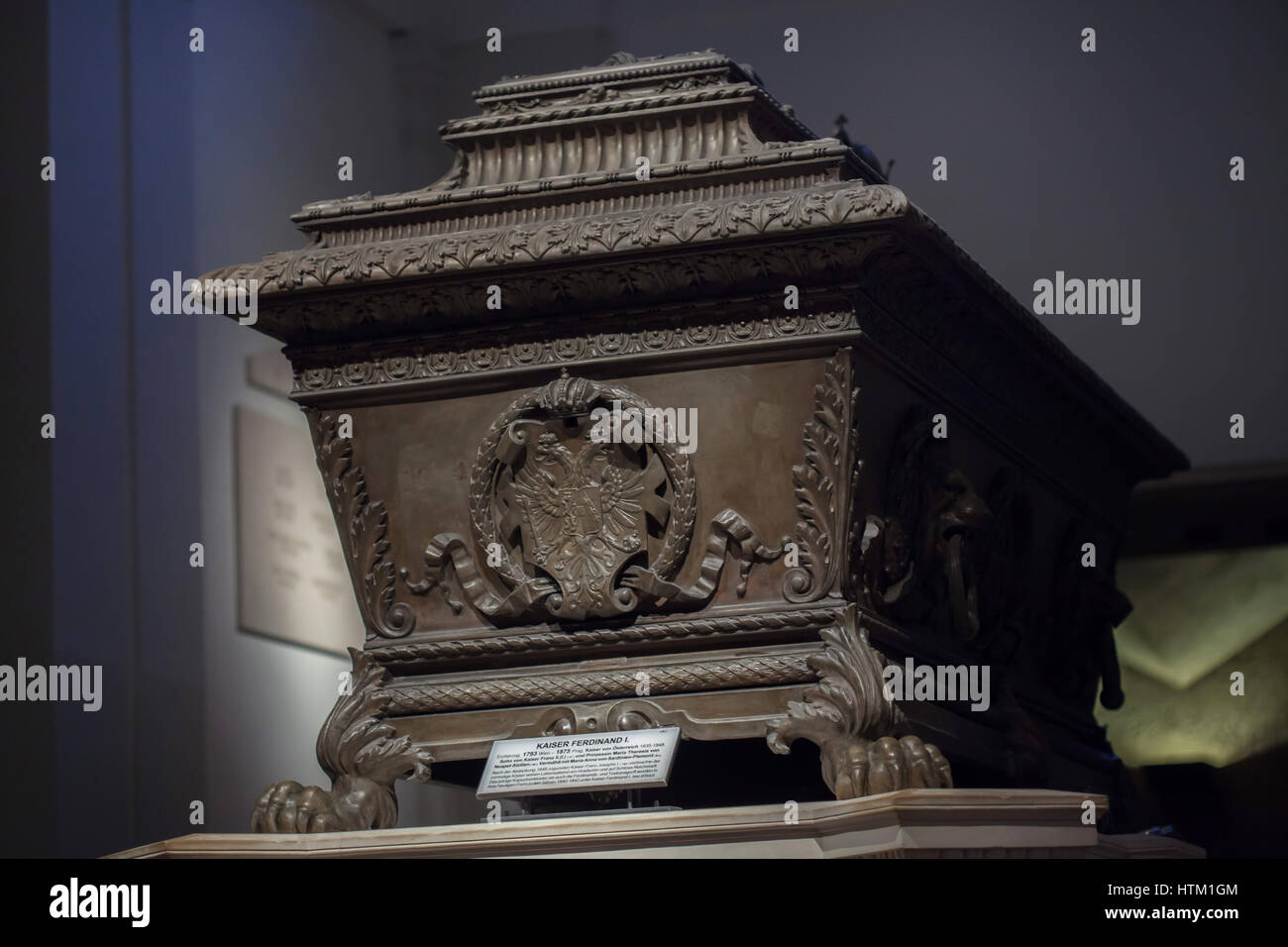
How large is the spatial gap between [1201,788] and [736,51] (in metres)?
2.58

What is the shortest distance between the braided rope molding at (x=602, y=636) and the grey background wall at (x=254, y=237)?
1.61 metres

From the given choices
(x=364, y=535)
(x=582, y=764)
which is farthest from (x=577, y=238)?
(x=582, y=764)

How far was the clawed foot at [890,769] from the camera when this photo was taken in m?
3.14

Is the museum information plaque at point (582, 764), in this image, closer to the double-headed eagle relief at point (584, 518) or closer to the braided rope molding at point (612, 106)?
the double-headed eagle relief at point (584, 518)

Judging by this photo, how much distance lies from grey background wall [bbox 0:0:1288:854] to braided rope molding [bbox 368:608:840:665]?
161cm

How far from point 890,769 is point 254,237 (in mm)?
3464

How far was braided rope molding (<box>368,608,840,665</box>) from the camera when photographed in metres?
3.40

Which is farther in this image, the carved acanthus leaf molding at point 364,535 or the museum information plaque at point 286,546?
the museum information plaque at point 286,546

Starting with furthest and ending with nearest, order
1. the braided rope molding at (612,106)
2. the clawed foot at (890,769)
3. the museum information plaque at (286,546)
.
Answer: the museum information plaque at (286,546) → the braided rope molding at (612,106) → the clawed foot at (890,769)

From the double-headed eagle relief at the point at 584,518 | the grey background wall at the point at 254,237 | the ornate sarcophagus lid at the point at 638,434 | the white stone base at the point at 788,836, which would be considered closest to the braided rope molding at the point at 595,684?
the ornate sarcophagus lid at the point at 638,434

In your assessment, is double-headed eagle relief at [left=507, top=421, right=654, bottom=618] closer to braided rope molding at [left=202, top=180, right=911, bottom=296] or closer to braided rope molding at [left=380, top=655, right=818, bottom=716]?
braided rope molding at [left=380, top=655, right=818, bottom=716]

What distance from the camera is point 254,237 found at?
603 centimetres

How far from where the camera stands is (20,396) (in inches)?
199

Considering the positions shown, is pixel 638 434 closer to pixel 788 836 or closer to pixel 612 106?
pixel 612 106
